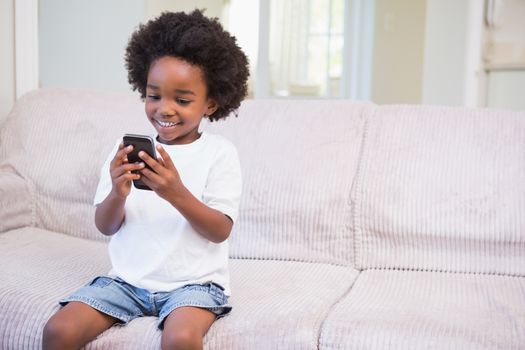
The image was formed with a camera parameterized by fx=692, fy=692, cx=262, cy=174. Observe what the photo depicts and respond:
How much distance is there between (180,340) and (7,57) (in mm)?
1915

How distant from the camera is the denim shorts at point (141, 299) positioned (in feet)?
4.72

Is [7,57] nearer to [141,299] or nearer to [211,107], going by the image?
[211,107]

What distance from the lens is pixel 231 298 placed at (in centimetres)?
161

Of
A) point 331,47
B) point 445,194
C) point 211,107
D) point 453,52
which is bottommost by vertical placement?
point 445,194

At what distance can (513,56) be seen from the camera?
3.88m

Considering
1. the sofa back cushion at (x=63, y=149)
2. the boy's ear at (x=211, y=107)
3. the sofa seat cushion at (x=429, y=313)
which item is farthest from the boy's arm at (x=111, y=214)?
the sofa back cushion at (x=63, y=149)

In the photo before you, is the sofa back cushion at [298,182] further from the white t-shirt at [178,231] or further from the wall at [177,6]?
the wall at [177,6]

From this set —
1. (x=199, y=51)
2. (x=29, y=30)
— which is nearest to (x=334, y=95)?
(x=29, y=30)

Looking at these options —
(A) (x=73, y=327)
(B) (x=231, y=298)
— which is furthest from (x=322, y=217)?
(A) (x=73, y=327)

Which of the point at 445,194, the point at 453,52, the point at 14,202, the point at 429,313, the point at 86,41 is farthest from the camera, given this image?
the point at 86,41

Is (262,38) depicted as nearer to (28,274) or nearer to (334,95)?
(334,95)

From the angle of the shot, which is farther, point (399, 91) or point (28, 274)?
point (399, 91)

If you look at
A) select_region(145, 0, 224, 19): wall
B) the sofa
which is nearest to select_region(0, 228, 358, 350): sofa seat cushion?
the sofa

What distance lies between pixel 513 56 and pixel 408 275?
2418mm
